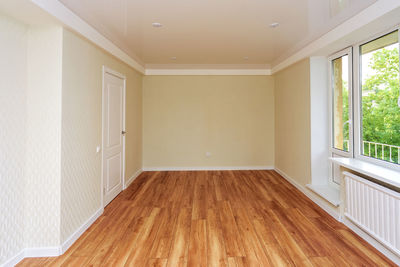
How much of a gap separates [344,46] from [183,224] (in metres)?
3.12

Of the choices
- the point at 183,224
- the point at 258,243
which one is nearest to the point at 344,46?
the point at 258,243

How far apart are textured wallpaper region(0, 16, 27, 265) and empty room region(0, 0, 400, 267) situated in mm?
12

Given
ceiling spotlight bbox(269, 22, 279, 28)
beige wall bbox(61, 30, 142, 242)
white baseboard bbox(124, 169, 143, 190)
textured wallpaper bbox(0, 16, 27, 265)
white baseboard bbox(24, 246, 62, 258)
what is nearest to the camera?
textured wallpaper bbox(0, 16, 27, 265)

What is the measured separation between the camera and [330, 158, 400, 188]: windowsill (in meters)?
1.98

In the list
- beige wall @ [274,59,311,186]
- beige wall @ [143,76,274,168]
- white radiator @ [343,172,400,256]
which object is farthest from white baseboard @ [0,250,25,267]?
beige wall @ [274,59,311,186]

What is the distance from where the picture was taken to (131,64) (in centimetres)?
426

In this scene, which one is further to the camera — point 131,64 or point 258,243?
point 131,64

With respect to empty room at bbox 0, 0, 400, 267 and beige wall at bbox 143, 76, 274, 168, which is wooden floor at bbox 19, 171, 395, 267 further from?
beige wall at bbox 143, 76, 274, 168

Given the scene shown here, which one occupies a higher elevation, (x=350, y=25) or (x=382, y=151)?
(x=350, y=25)

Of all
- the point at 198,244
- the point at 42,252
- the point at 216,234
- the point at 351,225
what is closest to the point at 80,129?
the point at 42,252

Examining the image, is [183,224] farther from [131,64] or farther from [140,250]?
[131,64]

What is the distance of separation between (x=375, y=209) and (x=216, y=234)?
1.59 meters

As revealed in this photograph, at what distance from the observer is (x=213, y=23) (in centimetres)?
285

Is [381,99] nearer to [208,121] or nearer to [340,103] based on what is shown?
[340,103]
